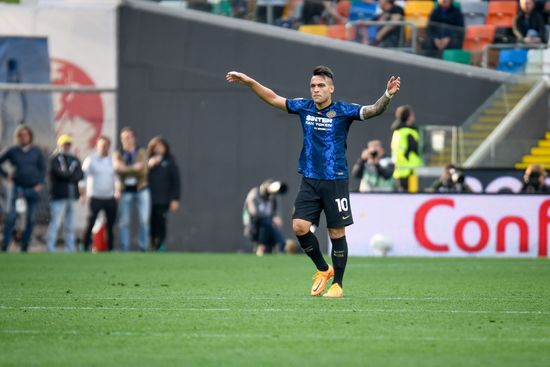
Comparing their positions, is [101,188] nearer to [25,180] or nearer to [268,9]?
[25,180]

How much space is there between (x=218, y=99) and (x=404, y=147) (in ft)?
22.7

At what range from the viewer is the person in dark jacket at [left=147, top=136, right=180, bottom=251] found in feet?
80.1

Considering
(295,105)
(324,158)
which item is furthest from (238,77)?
(324,158)

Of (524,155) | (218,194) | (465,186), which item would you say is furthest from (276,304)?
(218,194)

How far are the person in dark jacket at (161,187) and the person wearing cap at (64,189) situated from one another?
4.37 feet

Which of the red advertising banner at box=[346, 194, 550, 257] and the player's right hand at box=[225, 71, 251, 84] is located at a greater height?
the player's right hand at box=[225, 71, 251, 84]

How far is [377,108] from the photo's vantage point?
11719mm

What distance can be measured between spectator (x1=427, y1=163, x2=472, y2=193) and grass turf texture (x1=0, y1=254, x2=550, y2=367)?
5.52 meters

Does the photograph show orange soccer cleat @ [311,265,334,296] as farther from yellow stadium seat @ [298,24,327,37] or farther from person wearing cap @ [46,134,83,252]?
yellow stadium seat @ [298,24,327,37]

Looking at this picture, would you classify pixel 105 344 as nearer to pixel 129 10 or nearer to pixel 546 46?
pixel 546 46

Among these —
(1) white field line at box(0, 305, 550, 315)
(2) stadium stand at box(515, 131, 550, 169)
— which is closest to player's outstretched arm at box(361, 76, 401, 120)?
(1) white field line at box(0, 305, 550, 315)

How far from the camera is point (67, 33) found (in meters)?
28.6

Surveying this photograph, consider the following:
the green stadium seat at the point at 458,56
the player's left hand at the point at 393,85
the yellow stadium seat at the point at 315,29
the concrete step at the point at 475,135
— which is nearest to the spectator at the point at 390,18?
the green stadium seat at the point at 458,56

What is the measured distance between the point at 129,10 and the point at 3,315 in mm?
18968
